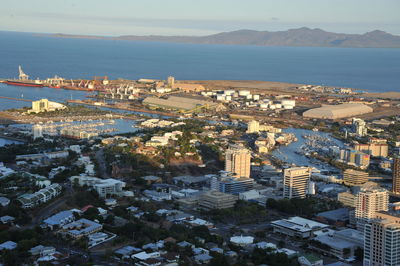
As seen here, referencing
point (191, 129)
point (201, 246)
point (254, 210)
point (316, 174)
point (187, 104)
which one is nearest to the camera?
point (201, 246)

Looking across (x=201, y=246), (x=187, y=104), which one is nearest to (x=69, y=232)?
(x=201, y=246)

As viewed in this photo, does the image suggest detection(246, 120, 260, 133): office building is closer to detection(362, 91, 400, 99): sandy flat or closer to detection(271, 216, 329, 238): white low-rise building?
detection(271, 216, 329, 238): white low-rise building

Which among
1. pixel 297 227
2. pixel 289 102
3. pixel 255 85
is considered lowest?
pixel 297 227

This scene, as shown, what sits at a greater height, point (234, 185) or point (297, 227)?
point (234, 185)

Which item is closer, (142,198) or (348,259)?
(348,259)

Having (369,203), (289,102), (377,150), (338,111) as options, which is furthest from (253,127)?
(369,203)

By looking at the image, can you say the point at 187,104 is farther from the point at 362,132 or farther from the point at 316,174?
the point at 316,174

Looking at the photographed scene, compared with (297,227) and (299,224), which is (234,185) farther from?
(297,227)

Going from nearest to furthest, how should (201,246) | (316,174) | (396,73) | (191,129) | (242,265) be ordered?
(242,265) → (201,246) → (316,174) → (191,129) → (396,73)
